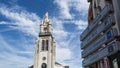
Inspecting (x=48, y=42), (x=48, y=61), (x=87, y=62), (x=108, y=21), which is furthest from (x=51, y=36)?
(x=108, y=21)

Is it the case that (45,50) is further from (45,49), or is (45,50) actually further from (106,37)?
(106,37)

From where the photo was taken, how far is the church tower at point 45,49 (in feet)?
181

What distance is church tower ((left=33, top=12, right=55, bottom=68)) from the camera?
181 feet

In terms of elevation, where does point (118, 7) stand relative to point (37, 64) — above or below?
below

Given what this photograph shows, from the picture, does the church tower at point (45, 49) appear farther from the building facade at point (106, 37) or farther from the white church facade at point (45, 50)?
the building facade at point (106, 37)

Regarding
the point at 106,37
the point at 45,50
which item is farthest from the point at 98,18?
the point at 45,50

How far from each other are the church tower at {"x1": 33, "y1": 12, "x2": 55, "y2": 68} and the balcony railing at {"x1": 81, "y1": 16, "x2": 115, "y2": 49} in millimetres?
37566

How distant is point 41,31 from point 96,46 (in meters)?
46.8

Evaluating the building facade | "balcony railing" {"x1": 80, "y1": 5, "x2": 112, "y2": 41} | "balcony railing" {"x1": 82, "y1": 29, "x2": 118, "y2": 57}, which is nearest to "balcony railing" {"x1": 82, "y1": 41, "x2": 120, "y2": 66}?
the building facade

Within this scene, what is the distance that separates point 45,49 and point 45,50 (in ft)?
1.31

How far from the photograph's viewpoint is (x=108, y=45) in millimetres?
13180

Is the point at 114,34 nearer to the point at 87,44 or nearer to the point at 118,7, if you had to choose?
the point at 118,7

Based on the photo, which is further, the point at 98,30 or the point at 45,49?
the point at 45,49

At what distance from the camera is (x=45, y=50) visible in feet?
189
